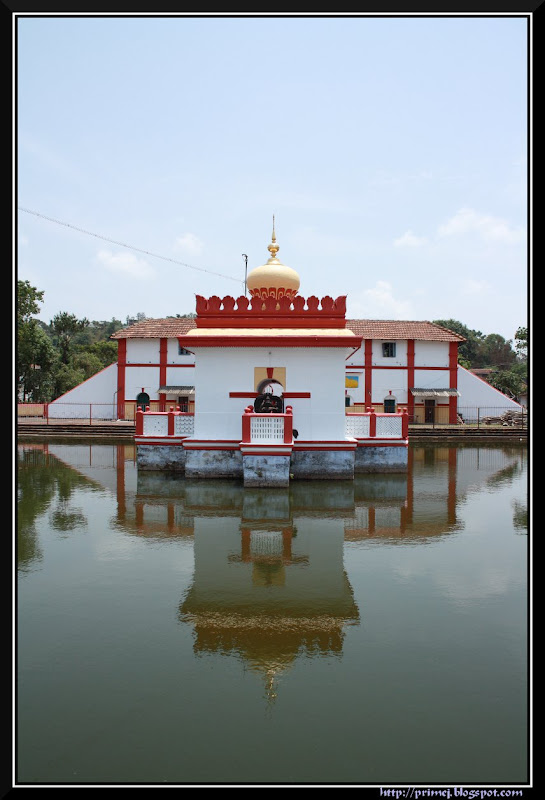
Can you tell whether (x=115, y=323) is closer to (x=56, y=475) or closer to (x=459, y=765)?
(x=56, y=475)

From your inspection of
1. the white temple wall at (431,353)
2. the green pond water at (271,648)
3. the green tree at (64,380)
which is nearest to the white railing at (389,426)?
the green pond water at (271,648)

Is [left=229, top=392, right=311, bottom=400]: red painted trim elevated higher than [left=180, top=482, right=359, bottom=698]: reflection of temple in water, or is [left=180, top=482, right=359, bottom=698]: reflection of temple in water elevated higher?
[left=229, top=392, right=311, bottom=400]: red painted trim

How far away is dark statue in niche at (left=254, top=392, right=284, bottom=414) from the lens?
14.7 metres

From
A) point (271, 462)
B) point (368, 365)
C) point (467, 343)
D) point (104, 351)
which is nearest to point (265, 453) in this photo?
point (271, 462)

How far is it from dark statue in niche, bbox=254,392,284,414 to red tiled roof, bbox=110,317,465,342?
15792 millimetres

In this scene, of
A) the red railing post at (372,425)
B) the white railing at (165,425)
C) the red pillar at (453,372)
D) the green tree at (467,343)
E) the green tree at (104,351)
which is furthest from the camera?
the green tree at (467,343)

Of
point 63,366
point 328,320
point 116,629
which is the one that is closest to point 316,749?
point 116,629

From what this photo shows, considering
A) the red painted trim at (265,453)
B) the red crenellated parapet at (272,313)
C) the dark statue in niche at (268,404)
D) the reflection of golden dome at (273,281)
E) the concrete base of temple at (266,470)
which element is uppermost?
the reflection of golden dome at (273,281)

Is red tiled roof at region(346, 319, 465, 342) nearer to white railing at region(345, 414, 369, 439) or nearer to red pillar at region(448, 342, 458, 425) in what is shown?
red pillar at region(448, 342, 458, 425)

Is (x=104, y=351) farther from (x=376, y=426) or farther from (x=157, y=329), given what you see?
(x=376, y=426)

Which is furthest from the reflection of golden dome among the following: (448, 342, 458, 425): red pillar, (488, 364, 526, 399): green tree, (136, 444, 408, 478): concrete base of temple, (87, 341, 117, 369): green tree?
(87, 341, 117, 369): green tree

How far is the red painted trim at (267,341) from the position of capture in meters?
14.4

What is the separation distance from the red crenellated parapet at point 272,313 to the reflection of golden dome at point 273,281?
6.79 ft

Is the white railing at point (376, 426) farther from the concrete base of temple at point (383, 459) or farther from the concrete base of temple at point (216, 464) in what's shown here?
the concrete base of temple at point (216, 464)
